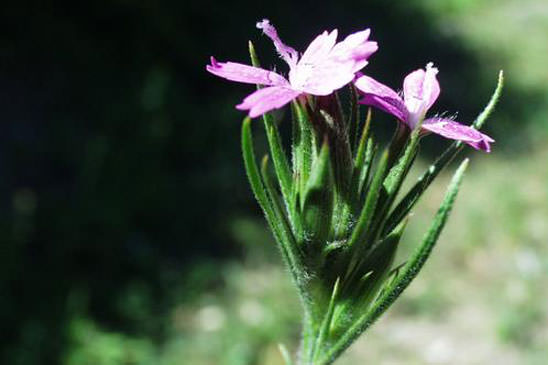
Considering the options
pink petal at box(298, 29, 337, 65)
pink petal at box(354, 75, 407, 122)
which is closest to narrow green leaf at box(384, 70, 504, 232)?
pink petal at box(354, 75, 407, 122)

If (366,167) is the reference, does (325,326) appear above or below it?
below

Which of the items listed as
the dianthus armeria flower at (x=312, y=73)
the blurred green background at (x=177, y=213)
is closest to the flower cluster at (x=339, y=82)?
the dianthus armeria flower at (x=312, y=73)

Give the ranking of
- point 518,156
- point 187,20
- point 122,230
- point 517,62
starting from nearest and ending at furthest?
point 122,230, point 518,156, point 187,20, point 517,62

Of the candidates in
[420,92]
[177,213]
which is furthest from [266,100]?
[177,213]

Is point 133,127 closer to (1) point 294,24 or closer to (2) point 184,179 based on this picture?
(2) point 184,179

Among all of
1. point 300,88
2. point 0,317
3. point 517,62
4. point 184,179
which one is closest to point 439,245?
point 184,179

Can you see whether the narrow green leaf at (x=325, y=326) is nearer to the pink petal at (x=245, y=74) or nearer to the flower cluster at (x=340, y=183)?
the flower cluster at (x=340, y=183)

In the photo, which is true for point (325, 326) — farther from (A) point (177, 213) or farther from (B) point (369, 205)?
(A) point (177, 213)
